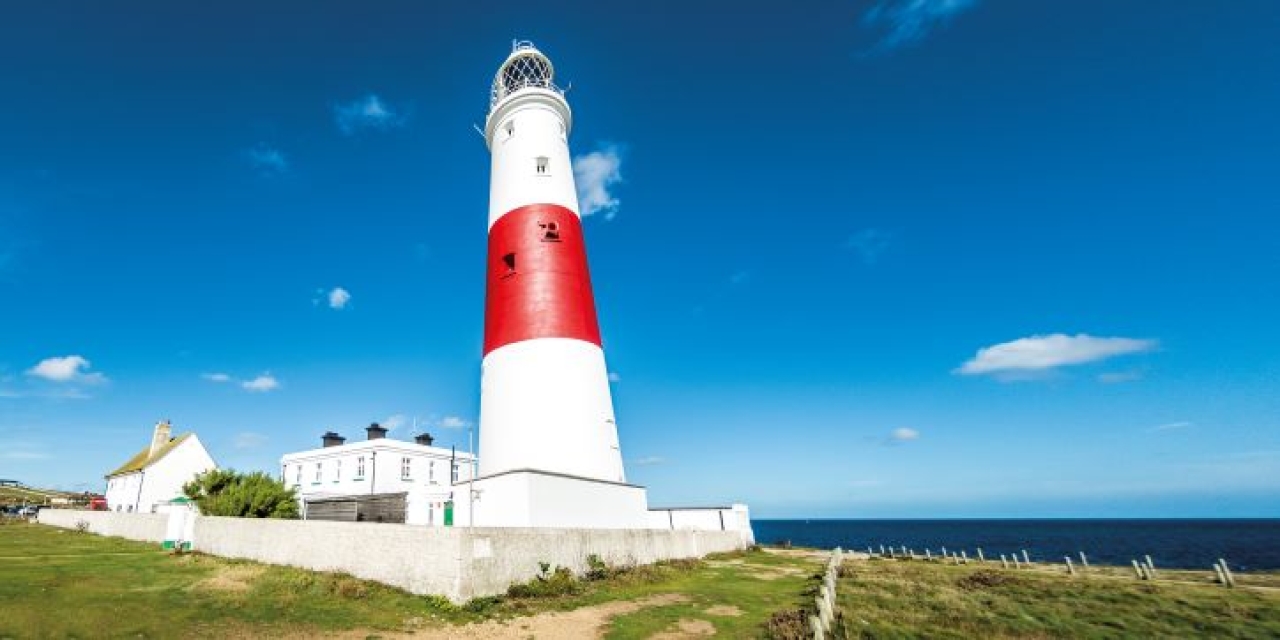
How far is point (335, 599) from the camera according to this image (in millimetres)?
12258

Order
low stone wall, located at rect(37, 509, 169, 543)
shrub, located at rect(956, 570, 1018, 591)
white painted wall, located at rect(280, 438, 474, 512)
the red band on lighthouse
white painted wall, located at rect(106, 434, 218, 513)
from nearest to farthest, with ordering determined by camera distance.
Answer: shrub, located at rect(956, 570, 1018, 591)
the red band on lighthouse
low stone wall, located at rect(37, 509, 169, 543)
white painted wall, located at rect(280, 438, 474, 512)
white painted wall, located at rect(106, 434, 218, 513)

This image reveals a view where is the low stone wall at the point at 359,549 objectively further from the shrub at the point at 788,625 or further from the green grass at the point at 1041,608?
the green grass at the point at 1041,608

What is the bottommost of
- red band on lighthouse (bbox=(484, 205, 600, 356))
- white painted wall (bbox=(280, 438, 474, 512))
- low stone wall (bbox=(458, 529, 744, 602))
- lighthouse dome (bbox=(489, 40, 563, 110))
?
low stone wall (bbox=(458, 529, 744, 602))

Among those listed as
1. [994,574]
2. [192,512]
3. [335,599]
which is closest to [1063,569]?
[994,574]

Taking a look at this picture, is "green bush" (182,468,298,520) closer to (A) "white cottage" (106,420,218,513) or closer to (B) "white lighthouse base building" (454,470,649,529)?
(B) "white lighthouse base building" (454,470,649,529)

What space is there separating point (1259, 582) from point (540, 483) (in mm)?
29206

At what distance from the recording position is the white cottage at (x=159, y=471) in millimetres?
39281

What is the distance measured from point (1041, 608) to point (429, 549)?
50.8 feet

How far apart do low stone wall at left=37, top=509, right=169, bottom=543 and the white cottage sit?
4.17 metres

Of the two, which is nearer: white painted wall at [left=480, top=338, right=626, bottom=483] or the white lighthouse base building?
the white lighthouse base building

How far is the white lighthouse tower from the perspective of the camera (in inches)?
663

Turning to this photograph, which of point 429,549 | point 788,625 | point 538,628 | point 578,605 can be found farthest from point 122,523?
A: point 788,625

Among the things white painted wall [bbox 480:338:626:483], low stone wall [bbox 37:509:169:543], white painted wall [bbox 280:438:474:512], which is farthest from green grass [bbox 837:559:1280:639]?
low stone wall [bbox 37:509:169:543]

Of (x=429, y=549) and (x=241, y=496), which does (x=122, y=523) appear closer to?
(x=241, y=496)
